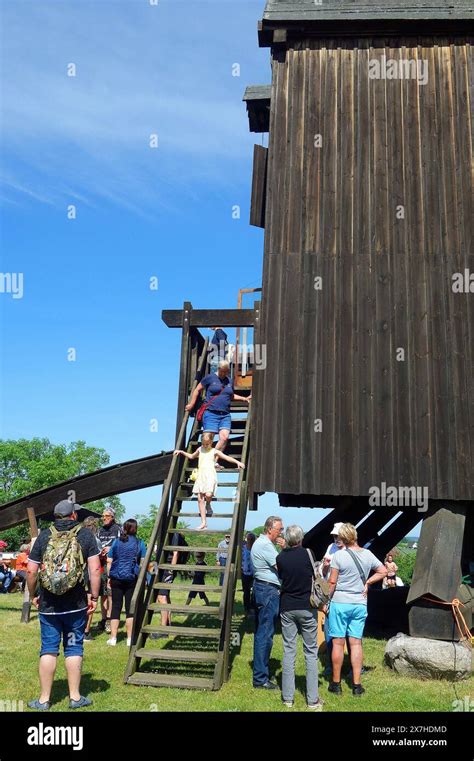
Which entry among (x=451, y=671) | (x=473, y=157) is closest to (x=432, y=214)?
(x=473, y=157)

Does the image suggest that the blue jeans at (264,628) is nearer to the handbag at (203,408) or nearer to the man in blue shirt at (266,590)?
the man in blue shirt at (266,590)

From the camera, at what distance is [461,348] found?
9266mm

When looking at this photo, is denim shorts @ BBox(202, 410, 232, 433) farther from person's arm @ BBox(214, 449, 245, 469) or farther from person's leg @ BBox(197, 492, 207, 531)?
person's leg @ BBox(197, 492, 207, 531)

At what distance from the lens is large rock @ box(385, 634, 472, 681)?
7395mm

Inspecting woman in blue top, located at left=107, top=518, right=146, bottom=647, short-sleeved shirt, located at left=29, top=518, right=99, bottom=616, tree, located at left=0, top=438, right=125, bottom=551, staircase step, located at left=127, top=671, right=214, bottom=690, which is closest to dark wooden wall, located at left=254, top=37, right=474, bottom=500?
woman in blue top, located at left=107, top=518, right=146, bottom=647

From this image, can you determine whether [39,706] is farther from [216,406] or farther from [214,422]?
[216,406]

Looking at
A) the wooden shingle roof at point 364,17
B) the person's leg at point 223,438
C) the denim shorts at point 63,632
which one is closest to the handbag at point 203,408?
the person's leg at point 223,438

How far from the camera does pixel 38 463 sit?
197 ft

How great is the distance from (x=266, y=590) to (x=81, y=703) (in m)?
2.17

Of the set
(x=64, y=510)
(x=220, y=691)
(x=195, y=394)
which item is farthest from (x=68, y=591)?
(x=195, y=394)

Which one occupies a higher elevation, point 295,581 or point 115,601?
point 295,581

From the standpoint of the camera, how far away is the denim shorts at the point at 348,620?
6.68 m

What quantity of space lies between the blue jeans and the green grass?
8.6 inches

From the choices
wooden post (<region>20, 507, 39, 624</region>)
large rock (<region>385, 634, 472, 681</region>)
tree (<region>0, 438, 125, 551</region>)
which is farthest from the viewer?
tree (<region>0, 438, 125, 551</region>)
